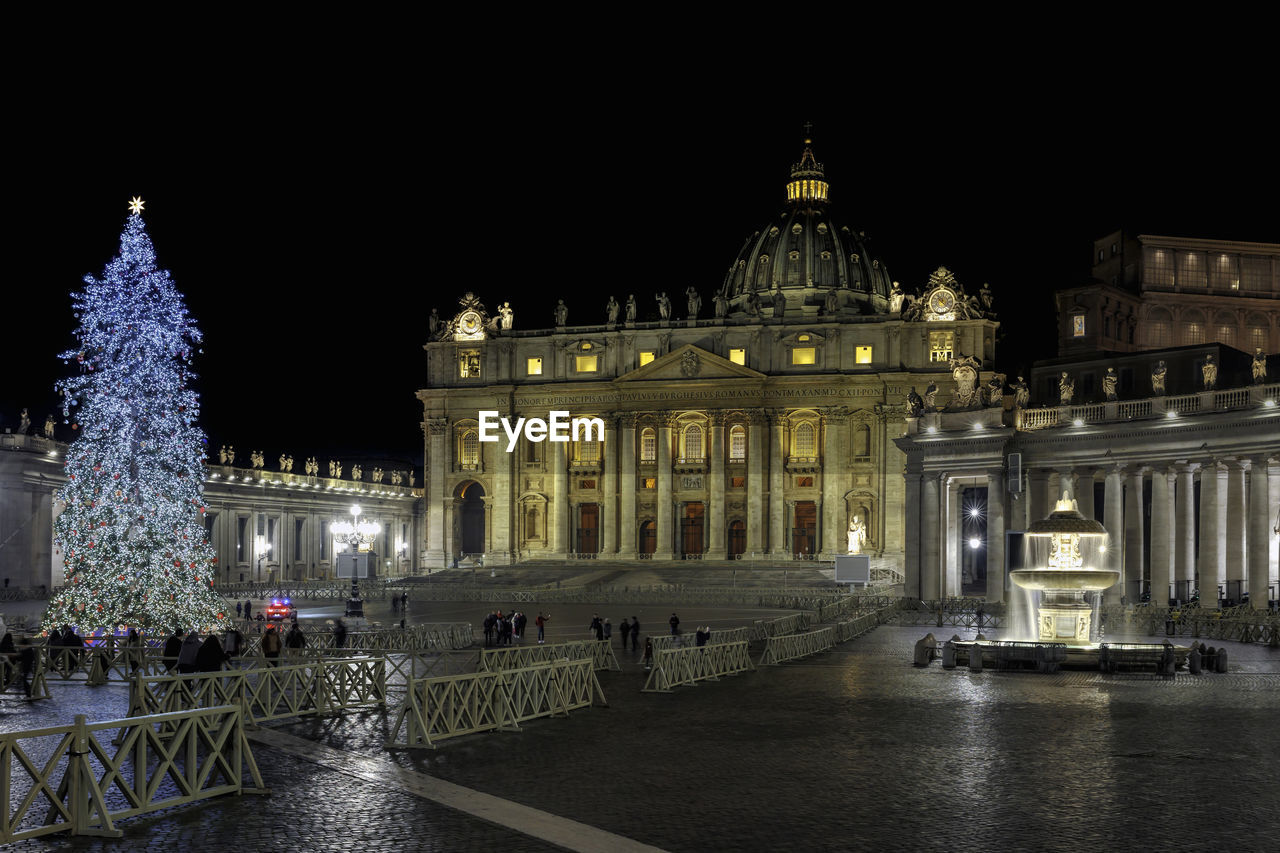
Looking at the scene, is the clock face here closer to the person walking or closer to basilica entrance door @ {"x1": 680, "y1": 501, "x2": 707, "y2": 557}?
basilica entrance door @ {"x1": 680, "y1": 501, "x2": 707, "y2": 557}

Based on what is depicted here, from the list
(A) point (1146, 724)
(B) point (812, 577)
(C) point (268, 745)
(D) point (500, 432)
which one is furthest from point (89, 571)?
(D) point (500, 432)

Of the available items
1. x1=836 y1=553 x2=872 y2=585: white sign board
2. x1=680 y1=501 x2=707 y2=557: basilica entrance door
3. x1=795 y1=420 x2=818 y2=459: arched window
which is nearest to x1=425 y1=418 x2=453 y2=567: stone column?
x1=680 y1=501 x2=707 y2=557: basilica entrance door

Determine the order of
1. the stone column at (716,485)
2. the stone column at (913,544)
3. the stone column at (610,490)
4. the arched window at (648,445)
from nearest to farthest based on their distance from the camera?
1. the stone column at (913,544)
2. the stone column at (716,485)
3. the stone column at (610,490)
4. the arched window at (648,445)

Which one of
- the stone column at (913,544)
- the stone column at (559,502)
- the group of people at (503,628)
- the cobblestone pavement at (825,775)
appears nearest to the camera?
the cobblestone pavement at (825,775)

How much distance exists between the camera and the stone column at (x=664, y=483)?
106 m

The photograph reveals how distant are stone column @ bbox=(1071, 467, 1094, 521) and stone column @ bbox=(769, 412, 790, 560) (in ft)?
152

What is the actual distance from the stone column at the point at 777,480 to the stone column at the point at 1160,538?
5093 centimetres

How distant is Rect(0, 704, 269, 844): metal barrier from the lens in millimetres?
13266

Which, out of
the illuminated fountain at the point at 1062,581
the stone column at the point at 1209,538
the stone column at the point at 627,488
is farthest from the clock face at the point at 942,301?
the illuminated fountain at the point at 1062,581

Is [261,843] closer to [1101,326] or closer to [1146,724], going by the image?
[1146,724]

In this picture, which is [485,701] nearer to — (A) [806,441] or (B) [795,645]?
(B) [795,645]

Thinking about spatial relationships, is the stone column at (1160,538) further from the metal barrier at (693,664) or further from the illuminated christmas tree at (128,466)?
the illuminated christmas tree at (128,466)

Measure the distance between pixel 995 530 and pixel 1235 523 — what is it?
9855 mm

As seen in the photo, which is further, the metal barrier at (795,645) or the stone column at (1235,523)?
the stone column at (1235,523)
